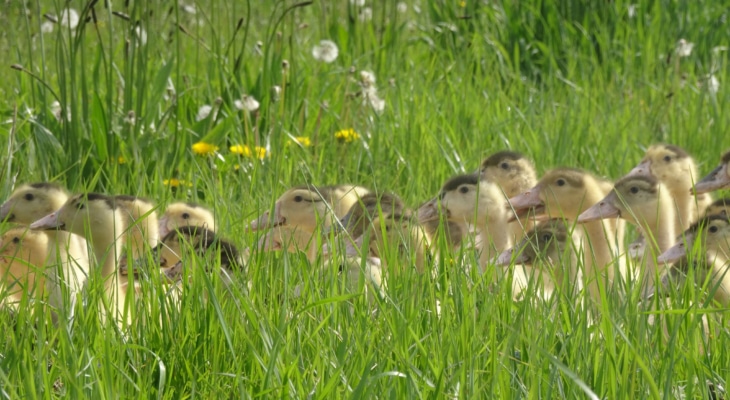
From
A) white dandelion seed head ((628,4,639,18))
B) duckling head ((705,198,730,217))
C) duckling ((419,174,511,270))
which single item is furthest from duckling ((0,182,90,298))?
white dandelion seed head ((628,4,639,18))

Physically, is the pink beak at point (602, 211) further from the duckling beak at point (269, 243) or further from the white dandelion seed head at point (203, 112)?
the white dandelion seed head at point (203, 112)

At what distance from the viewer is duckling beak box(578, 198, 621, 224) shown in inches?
186

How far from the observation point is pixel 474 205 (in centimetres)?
492

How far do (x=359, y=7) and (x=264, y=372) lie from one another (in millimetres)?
6562

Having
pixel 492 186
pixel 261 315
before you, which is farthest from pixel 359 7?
pixel 261 315

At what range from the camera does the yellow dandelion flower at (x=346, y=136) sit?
6.45 m

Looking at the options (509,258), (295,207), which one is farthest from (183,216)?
(509,258)

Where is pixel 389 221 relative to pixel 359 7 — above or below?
below

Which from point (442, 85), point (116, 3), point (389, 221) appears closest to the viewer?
point (389, 221)

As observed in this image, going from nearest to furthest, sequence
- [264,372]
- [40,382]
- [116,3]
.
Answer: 1. [40,382]
2. [264,372]
3. [116,3]

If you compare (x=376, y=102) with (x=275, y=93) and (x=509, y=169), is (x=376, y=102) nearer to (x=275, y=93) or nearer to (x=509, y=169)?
(x=275, y=93)

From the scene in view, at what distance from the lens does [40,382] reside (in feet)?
8.64

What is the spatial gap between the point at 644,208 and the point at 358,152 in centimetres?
180

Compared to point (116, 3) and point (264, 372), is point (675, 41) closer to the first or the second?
point (116, 3)
